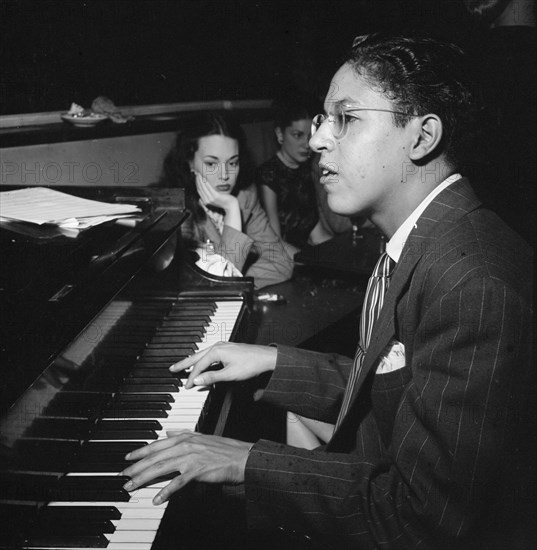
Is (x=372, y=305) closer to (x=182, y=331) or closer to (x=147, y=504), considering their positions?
(x=182, y=331)

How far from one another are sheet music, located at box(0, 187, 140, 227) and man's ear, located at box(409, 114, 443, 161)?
1.03m

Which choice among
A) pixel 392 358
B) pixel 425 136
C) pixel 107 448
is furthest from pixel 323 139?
pixel 107 448

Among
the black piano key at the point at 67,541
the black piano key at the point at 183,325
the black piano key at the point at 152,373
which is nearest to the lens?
the black piano key at the point at 67,541

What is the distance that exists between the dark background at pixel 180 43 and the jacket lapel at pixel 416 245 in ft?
2.40

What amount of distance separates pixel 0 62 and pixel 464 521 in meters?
3.21

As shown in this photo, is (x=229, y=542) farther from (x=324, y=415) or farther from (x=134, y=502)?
(x=134, y=502)

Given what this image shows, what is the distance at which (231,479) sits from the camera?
3.93ft

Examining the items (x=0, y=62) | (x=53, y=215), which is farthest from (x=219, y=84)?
(x=53, y=215)

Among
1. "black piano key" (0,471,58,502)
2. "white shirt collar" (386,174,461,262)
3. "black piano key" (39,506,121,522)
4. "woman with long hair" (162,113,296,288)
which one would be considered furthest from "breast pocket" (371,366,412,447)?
"woman with long hair" (162,113,296,288)

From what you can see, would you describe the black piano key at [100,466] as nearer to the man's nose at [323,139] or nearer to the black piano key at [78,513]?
the black piano key at [78,513]

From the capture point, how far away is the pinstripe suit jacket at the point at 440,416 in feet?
3.35

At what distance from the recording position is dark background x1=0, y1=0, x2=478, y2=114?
3.37 metres

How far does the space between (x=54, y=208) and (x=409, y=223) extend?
3.97ft

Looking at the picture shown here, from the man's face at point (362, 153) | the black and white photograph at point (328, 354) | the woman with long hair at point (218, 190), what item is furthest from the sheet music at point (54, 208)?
the woman with long hair at point (218, 190)
